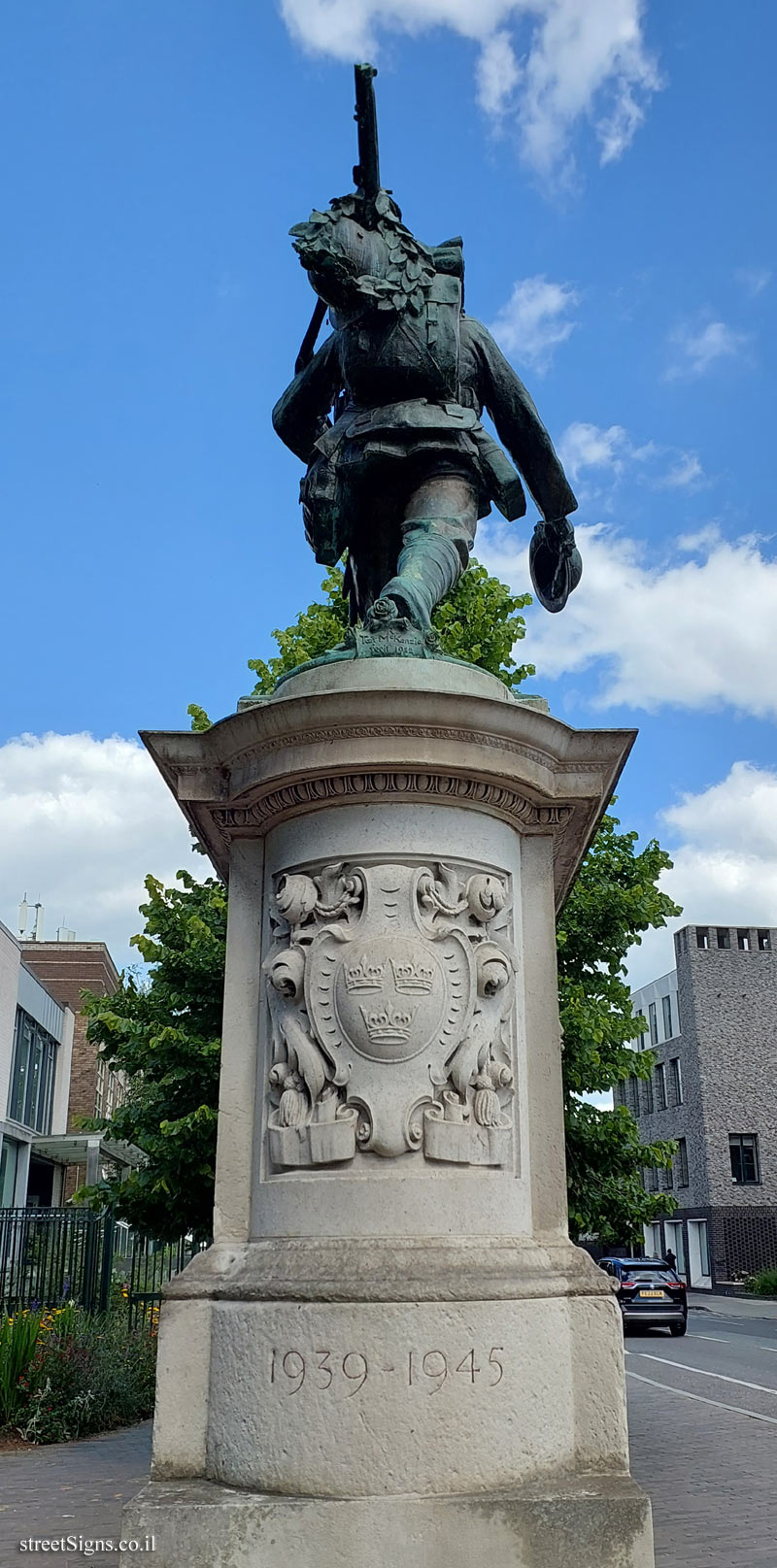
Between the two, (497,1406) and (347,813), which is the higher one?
(347,813)

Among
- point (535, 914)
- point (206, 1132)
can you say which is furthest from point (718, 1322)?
point (535, 914)

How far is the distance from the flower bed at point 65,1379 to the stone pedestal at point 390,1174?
8.94m

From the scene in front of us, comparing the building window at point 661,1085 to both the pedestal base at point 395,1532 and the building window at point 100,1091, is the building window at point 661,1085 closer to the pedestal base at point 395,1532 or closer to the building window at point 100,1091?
the building window at point 100,1091

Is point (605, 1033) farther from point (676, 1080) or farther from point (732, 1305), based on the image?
point (676, 1080)

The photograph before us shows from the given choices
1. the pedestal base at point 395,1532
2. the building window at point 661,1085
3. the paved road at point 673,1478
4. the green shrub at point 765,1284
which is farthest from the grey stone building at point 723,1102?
the pedestal base at point 395,1532

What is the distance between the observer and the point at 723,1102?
5016 cm

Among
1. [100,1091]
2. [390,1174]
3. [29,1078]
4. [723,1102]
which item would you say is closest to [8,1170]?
[29,1078]

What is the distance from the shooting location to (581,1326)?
4.05 metres

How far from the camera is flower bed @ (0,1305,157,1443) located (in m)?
11.8

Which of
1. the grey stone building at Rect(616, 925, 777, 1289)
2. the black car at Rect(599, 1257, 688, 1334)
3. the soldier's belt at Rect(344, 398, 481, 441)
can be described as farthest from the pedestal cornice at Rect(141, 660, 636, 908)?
the grey stone building at Rect(616, 925, 777, 1289)

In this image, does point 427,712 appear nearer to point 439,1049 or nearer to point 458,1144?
point 439,1049

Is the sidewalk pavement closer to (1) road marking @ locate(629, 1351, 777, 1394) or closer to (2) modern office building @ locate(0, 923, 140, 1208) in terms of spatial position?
(1) road marking @ locate(629, 1351, 777, 1394)

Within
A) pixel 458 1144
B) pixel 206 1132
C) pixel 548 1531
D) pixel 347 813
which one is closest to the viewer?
pixel 548 1531

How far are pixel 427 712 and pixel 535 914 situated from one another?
2.92ft
